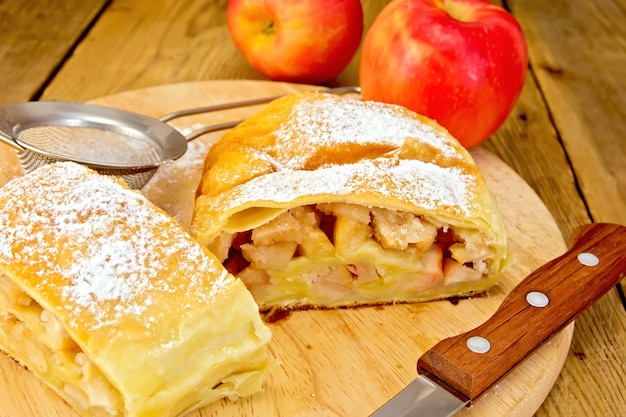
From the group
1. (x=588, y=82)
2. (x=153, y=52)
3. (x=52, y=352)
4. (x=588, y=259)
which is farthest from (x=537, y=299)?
(x=153, y=52)

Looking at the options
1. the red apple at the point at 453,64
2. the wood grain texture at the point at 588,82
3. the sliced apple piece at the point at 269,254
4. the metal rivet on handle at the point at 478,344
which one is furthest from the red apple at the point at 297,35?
the metal rivet on handle at the point at 478,344

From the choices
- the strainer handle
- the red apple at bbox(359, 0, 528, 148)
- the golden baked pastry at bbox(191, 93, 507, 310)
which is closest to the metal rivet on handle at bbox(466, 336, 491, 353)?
the golden baked pastry at bbox(191, 93, 507, 310)

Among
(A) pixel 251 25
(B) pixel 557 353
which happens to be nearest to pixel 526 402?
(B) pixel 557 353

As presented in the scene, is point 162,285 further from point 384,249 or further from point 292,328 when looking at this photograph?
point 384,249

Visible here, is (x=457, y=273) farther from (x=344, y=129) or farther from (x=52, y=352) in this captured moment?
(x=52, y=352)

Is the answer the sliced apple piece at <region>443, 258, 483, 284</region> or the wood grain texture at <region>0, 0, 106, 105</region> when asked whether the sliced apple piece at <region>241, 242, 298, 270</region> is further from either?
Answer: the wood grain texture at <region>0, 0, 106, 105</region>

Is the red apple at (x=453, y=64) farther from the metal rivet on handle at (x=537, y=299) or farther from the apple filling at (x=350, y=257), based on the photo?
the metal rivet on handle at (x=537, y=299)
